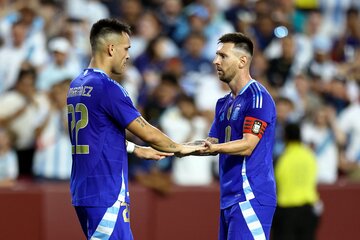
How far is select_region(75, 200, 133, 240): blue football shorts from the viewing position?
27.7 ft

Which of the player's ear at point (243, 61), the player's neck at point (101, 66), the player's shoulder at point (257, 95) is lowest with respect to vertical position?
the player's shoulder at point (257, 95)

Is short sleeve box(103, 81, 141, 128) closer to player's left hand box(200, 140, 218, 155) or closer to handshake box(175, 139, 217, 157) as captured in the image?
handshake box(175, 139, 217, 157)

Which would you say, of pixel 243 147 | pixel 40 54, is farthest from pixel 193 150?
pixel 40 54

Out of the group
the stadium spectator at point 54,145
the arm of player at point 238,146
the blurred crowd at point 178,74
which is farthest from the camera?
the blurred crowd at point 178,74

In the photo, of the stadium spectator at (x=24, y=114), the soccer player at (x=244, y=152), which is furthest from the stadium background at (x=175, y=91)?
the soccer player at (x=244, y=152)

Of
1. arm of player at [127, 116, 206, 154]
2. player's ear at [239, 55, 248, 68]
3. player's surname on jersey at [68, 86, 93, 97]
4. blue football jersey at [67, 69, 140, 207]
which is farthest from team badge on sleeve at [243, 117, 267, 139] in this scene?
player's surname on jersey at [68, 86, 93, 97]

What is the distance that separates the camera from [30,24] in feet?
49.6

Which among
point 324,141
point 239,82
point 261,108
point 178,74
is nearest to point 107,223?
point 261,108

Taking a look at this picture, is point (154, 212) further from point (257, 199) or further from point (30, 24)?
point (257, 199)

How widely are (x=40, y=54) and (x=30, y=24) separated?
628 mm

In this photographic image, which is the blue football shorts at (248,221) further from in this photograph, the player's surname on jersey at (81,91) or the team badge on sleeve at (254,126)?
the player's surname on jersey at (81,91)

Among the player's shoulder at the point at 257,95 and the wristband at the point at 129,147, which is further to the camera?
the wristband at the point at 129,147

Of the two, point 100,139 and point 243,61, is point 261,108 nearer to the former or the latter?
point 243,61

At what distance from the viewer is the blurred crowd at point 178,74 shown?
1356 cm
